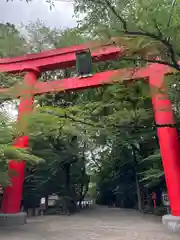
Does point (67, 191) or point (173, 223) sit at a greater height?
point (67, 191)

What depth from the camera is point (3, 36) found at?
12.9m

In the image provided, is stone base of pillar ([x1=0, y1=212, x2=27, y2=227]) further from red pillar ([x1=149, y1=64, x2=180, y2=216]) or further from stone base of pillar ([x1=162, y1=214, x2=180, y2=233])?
red pillar ([x1=149, y1=64, x2=180, y2=216])

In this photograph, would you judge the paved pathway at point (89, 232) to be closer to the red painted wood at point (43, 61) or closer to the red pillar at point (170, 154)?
the red pillar at point (170, 154)

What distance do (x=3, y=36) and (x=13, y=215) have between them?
786 cm

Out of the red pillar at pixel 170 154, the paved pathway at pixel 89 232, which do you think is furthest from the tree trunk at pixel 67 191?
the red pillar at pixel 170 154

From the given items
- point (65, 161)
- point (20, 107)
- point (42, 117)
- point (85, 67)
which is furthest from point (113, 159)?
point (42, 117)

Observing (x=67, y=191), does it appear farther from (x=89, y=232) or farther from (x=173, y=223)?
(x=173, y=223)

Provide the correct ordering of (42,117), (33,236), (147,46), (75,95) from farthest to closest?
(75,95) < (33,236) < (42,117) < (147,46)

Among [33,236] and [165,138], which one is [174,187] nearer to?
[165,138]

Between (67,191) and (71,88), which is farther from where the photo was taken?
(67,191)

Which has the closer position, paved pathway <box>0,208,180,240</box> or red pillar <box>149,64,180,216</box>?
paved pathway <box>0,208,180,240</box>

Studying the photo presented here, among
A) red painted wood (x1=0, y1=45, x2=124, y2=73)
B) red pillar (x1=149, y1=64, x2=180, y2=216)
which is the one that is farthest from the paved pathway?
red painted wood (x1=0, y1=45, x2=124, y2=73)

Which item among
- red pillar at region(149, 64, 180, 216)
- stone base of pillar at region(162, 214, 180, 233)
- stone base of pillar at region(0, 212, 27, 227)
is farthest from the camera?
stone base of pillar at region(0, 212, 27, 227)

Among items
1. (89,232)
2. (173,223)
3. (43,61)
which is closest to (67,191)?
(89,232)
